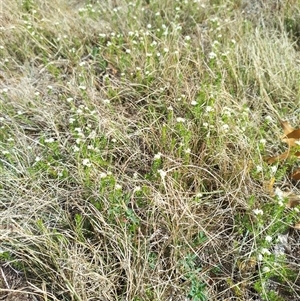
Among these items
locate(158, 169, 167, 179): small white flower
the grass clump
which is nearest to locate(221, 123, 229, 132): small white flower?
the grass clump

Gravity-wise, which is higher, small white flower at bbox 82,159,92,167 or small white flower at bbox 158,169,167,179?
small white flower at bbox 82,159,92,167

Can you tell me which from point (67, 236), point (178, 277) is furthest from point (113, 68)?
point (178, 277)

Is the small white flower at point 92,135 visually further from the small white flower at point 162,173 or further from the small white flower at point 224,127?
the small white flower at point 224,127

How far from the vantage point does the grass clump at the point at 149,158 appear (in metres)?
2.11

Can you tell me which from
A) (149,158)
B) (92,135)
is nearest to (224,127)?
(149,158)

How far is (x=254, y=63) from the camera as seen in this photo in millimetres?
3139

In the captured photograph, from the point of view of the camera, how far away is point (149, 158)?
2662 millimetres

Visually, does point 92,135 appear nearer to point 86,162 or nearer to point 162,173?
point 86,162

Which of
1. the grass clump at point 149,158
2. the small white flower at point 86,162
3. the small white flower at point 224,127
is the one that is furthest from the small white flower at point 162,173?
the small white flower at point 224,127

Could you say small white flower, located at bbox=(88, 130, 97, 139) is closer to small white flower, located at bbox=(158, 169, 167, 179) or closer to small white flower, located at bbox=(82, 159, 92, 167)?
small white flower, located at bbox=(82, 159, 92, 167)

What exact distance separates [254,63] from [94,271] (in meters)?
1.96

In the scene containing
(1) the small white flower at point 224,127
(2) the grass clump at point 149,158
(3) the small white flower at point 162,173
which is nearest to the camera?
(2) the grass clump at point 149,158

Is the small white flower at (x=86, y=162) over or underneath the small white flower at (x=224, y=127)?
underneath

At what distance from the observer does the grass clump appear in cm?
211
